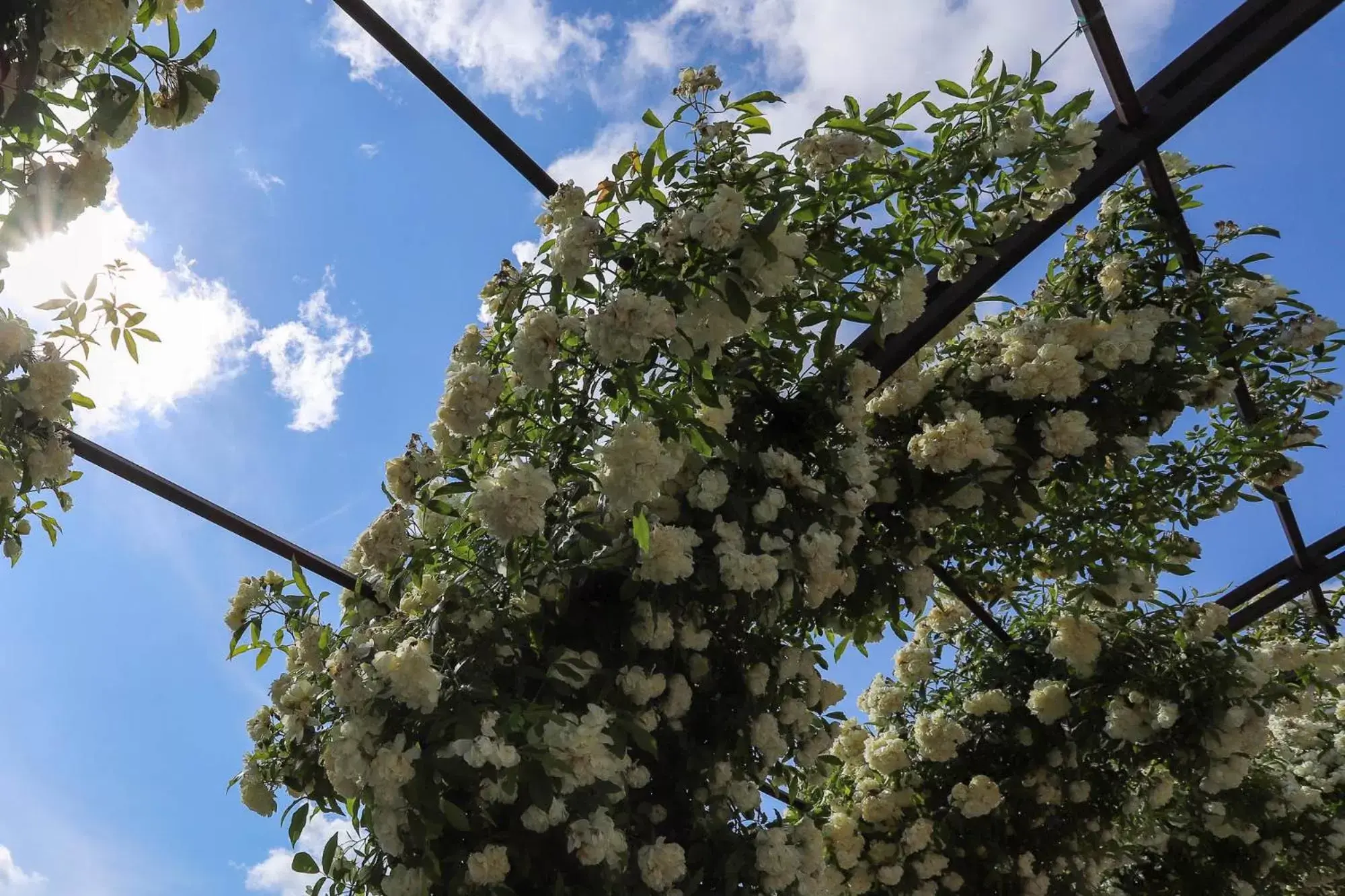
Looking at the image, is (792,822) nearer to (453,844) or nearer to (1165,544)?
(453,844)

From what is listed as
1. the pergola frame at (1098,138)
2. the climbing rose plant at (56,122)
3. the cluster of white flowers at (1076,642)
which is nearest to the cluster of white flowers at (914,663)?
the cluster of white flowers at (1076,642)

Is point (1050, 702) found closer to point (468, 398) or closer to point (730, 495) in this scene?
point (730, 495)

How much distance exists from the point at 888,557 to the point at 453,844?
3.98ft

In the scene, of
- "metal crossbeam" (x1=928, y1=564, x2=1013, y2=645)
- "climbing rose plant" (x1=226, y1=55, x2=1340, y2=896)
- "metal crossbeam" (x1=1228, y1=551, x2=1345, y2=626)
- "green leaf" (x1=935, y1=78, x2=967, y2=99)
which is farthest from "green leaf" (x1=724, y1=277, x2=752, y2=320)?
"metal crossbeam" (x1=1228, y1=551, x2=1345, y2=626)

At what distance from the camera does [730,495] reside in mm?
1931

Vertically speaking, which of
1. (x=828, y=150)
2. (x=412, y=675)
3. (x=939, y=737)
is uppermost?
(x=828, y=150)

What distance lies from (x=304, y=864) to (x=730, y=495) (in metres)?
1.09

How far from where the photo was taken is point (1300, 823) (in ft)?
11.4

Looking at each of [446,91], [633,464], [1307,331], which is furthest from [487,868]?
[1307,331]

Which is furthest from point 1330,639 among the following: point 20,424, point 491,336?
point 20,424

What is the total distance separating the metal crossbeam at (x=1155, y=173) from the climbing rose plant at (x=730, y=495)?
1.9 inches

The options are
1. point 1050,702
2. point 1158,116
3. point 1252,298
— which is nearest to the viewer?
point 1158,116

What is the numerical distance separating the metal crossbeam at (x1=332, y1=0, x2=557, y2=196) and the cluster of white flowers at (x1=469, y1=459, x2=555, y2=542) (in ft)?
2.69

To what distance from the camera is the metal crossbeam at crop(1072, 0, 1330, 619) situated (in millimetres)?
1906
